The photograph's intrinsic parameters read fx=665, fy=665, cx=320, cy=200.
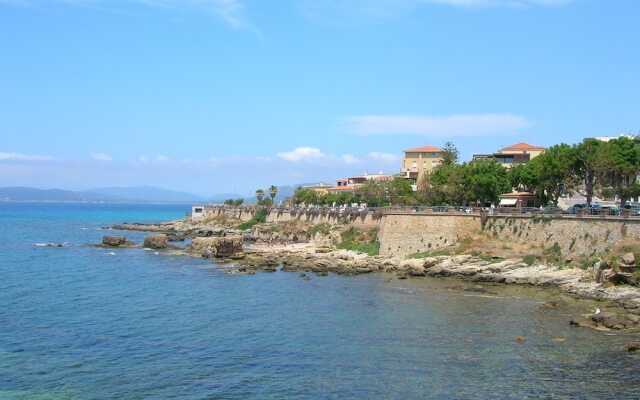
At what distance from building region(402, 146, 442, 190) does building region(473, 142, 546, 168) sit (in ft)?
61.6

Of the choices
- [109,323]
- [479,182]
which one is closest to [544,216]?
[479,182]

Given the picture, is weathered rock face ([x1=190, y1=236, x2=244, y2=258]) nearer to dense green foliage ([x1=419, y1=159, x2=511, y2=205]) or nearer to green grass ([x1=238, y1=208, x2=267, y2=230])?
dense green foliage ([x1=419, y1=159, x2=511, y2=205])

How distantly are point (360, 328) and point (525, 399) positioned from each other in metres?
14.1

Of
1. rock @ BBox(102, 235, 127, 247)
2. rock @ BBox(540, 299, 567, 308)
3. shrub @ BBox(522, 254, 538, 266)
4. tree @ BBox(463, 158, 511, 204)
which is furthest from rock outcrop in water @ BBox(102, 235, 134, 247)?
rock @ BBox(540, 299, 567, 308)

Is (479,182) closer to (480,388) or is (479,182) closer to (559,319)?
(559,319)

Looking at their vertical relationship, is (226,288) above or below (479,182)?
below

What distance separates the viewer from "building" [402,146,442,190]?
131625mm

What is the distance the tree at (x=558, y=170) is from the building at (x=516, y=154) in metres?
31.0

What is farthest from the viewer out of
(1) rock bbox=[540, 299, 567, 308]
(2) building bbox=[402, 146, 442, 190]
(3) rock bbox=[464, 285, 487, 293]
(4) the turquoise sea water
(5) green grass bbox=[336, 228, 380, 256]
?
(2) building bbox=[402, 146, 442, 190]

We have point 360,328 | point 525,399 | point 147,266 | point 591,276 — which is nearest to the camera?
point 525,399

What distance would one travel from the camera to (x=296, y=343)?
121 feet

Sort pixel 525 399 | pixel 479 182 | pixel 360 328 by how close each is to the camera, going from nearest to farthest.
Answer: pixel 525 399, pixel 360 328, pixel 479 182

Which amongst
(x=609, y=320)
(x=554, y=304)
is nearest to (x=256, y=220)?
(x=554, y=304)

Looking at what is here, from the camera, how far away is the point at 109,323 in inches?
1647
